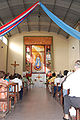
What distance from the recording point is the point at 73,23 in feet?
29.9

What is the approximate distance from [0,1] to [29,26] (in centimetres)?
440

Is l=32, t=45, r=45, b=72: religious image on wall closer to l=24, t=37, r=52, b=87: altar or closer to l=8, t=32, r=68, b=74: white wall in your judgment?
l=24, t=37, r=52, b=87: altar

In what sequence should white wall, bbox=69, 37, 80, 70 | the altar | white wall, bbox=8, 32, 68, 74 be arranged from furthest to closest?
the altar → white wall, bbox=8, 32, 68, 74 → white wall, bbox=69, 37, 80, 70

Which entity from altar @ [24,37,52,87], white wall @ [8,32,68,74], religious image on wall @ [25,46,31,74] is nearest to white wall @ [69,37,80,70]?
white wall @ [8,32,68,74]

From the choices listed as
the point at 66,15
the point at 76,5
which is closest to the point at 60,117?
the point at 76,5

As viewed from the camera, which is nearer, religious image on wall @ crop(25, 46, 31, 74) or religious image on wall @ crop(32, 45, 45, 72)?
religious image on wall @ crop(25, 46, 31, 74)

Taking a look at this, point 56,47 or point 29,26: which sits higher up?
point 29,26

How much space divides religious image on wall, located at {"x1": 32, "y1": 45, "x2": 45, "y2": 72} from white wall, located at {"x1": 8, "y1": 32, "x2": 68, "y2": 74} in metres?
1.10

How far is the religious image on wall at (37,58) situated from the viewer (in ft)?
39.2

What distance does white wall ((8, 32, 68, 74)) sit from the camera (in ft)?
38.6

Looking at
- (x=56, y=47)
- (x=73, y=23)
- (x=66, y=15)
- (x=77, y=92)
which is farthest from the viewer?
(x=56, y=47)

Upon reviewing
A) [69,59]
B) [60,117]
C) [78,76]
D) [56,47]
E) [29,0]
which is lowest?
[60,117]

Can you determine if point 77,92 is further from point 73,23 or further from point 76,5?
point 73,23

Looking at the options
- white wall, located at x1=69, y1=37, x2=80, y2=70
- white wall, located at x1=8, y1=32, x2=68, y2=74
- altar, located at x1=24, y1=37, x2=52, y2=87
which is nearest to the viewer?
white wall, located at x1=69, y1=37, x2=80, y2=70
